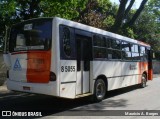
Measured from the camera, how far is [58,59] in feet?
30.8

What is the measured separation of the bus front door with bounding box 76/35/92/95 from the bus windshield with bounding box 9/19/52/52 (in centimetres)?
137

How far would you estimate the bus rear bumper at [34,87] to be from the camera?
9.22 meters

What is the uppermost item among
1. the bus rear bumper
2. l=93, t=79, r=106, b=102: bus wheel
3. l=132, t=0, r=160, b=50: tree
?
l=132, t=0, r=160, b=50: tree

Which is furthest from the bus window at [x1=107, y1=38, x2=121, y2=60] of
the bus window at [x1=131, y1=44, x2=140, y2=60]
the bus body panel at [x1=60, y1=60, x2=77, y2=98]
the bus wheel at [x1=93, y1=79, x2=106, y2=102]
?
the bus body panel at [x1=60, y1=60, x2=77, y2=98]

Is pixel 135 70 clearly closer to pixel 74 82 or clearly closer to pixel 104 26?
pixel 74 82

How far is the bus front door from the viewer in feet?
34.7

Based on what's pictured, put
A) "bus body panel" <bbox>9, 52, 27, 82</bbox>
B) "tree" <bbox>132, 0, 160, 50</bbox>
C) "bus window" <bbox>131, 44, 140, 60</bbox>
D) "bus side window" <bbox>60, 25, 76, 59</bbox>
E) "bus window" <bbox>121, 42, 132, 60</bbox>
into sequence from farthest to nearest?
1. "tree" <bbox>132, 0, 160, 50</bbox>
2. "bus window" <bbox>131, 44, 140, 60</bbox>
3. "bus window" <bbox>121, 42, 132, 60</bbox>
4. "bus body panel" <bbox>9, 52, 27, 82</bbox>
5. "bus side window" <bbox>60, 25, 76, 59</bbox>

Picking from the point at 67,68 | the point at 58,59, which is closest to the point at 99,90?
the point at 67,68

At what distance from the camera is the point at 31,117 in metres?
8.97

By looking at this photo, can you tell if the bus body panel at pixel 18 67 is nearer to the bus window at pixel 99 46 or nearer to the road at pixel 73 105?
the road at pixel 73 105

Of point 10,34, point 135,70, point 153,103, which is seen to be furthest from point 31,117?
point 135,70

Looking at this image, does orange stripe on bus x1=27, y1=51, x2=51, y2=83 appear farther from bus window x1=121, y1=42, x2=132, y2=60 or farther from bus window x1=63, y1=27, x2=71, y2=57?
bus window x1=121, y1=42, x2=132, y2=60

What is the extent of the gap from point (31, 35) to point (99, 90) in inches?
148

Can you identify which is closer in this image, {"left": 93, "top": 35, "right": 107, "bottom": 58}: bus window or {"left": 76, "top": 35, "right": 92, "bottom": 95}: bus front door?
{"left": 76, "top": 35, "right": 92, "bottom": 95}: bus front door
